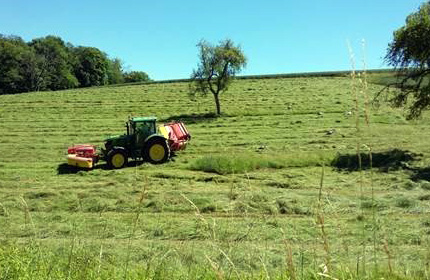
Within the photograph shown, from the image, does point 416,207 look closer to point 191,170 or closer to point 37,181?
point 191,170

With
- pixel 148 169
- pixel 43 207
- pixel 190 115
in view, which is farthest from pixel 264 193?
pixel 190 115

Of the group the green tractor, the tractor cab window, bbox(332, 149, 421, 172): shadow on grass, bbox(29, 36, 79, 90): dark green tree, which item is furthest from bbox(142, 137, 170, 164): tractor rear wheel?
bbox(29, 36, 79, 90): dark green tree

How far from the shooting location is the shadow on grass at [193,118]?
35497mm

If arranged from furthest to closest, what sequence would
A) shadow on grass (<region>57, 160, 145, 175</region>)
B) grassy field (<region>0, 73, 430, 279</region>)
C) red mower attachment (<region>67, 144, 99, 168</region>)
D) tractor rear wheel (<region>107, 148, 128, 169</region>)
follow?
tractor rear wheel (<region>107, 148, 128, 169</region>)
shadow on grass (<region>57, 160, 145, 175</region>)
red mower attachment (<region>67, 144, 99, 168</region>)
grassy field (<region>0, 73, 430, 279</region>)

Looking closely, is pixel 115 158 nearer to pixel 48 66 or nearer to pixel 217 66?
pixel 217 66

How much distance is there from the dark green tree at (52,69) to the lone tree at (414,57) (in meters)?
70.3

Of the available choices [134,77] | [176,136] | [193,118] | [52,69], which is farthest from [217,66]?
[134,77]

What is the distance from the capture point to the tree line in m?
81.7

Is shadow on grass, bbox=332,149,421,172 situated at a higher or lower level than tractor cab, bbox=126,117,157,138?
lower

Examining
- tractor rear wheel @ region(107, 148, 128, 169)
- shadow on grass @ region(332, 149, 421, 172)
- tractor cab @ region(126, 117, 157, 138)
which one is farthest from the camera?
tractor cab @ region(126, 117, 157, 138)

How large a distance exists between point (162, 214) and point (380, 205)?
4794 mm

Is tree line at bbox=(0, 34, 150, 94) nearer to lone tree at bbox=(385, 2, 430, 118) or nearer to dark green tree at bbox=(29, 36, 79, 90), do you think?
dark green tree at bbox=(29, 36, 79, 90)

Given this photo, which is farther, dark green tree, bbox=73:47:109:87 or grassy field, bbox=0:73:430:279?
dark green tree, bbox=73:47:109:87

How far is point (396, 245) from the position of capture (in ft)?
26.2
